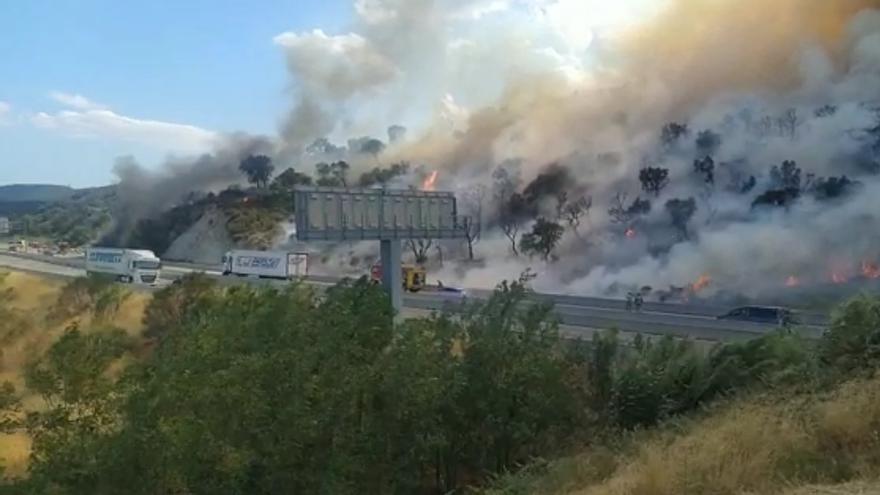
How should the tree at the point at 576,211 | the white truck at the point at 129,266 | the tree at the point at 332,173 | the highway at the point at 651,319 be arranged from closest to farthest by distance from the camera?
1. the highway at the point at 651,319
2. the white truck at the point at 129,266
3. the tree at the point at 576,211
4. the tree at the point at 332,173

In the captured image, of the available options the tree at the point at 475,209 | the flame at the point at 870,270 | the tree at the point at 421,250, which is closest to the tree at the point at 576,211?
the tree at the point at 475,209

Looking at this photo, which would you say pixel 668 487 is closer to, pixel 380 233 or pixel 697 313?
pixel 380 233

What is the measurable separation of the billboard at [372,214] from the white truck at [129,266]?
101 ft

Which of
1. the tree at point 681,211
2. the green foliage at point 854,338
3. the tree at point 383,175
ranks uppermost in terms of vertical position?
the tree at point 383,175

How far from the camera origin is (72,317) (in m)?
45.2

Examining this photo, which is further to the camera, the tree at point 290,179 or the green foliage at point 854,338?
the tree at point 290,179

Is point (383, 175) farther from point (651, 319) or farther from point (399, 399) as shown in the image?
point (399, 399)

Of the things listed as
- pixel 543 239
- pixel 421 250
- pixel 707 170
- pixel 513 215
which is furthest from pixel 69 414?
pixel 513 215

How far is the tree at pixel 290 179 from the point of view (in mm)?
105000

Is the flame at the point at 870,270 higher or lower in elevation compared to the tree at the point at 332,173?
lower

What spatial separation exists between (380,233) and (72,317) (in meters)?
20.7

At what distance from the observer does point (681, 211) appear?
66.6 meters

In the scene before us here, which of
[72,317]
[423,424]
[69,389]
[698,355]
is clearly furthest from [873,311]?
[72,317]

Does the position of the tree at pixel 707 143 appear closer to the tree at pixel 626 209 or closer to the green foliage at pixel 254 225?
the tree at pixel 626 209
